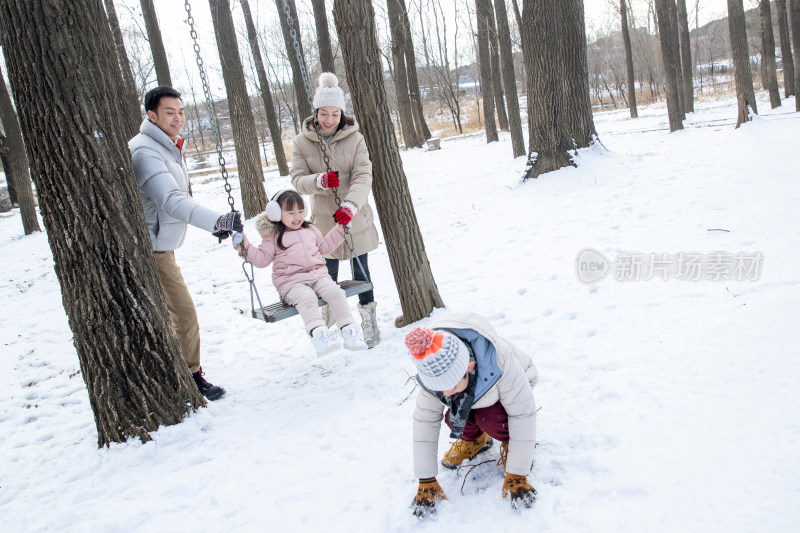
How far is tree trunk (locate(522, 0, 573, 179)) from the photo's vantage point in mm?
7773

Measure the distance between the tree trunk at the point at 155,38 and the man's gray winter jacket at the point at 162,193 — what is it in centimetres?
882

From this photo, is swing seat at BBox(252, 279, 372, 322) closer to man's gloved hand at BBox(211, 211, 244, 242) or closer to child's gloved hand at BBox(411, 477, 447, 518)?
man's gloved hand at BBox(211, 211, 244, 242)

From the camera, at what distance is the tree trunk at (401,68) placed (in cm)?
1631

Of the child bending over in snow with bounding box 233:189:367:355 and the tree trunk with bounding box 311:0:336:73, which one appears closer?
the child bending over in snow with bounding box 233:189:367:355

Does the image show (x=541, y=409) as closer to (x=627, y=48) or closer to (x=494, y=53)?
(x=494, y=53)

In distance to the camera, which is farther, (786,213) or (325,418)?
(786,213)

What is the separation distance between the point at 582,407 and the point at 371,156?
2483 millimetres

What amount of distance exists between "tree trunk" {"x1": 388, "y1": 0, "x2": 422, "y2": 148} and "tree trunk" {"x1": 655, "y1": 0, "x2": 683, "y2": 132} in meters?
7.21

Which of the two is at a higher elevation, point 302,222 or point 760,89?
point 760,89

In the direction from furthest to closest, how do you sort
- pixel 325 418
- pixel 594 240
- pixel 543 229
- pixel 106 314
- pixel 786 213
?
pixel 543 229 → pixel 594 240 → pixel 786 213 → pixel 325 418 → pixel 106 314

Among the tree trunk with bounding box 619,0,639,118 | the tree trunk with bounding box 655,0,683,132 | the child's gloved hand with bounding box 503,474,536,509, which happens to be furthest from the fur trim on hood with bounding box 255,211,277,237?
the tree trunk with bounding box 619,0,639,118

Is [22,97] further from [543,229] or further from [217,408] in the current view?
[543,229]

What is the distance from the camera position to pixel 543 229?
21.0 feet

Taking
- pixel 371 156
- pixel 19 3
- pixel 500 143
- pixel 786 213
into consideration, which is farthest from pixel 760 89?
pixel 19 3
